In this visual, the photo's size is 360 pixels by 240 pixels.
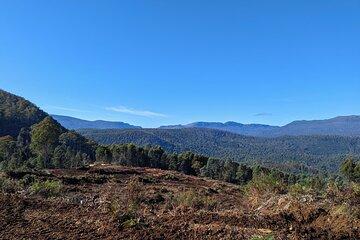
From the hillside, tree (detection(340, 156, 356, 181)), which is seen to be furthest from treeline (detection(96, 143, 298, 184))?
tree (detection(340, 156, 356, 181))

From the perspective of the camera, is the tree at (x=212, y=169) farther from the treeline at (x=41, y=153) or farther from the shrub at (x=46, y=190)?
the shrub at (x=46, y=190)

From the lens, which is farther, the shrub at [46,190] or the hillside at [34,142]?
the hillside at [34,142]

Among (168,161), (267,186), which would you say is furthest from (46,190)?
(168,161)

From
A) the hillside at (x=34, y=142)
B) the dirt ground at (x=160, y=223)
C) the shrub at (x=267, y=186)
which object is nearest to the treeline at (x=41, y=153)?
the hillside at (x=34, y=142)

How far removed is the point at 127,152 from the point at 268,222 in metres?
83.2

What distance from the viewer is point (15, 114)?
163250mm

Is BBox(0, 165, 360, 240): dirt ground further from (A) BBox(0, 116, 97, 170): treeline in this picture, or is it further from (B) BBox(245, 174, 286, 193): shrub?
(A) BBox(0, 116, 97, 170): treeline

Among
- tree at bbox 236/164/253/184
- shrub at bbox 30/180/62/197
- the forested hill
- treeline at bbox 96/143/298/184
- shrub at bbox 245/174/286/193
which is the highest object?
the forested hill

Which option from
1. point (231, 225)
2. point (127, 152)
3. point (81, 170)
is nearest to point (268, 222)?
point (231, 225)

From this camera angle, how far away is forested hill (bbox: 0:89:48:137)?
14712cm

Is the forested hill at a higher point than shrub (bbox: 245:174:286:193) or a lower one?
higher

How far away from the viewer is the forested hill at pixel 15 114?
14712cm

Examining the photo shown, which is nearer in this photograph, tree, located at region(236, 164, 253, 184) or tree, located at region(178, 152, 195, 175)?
tree, located at region(178, 152, 195, 175)

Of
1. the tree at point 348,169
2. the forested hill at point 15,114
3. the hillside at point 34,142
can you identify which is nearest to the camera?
the hillside at point 34,142
